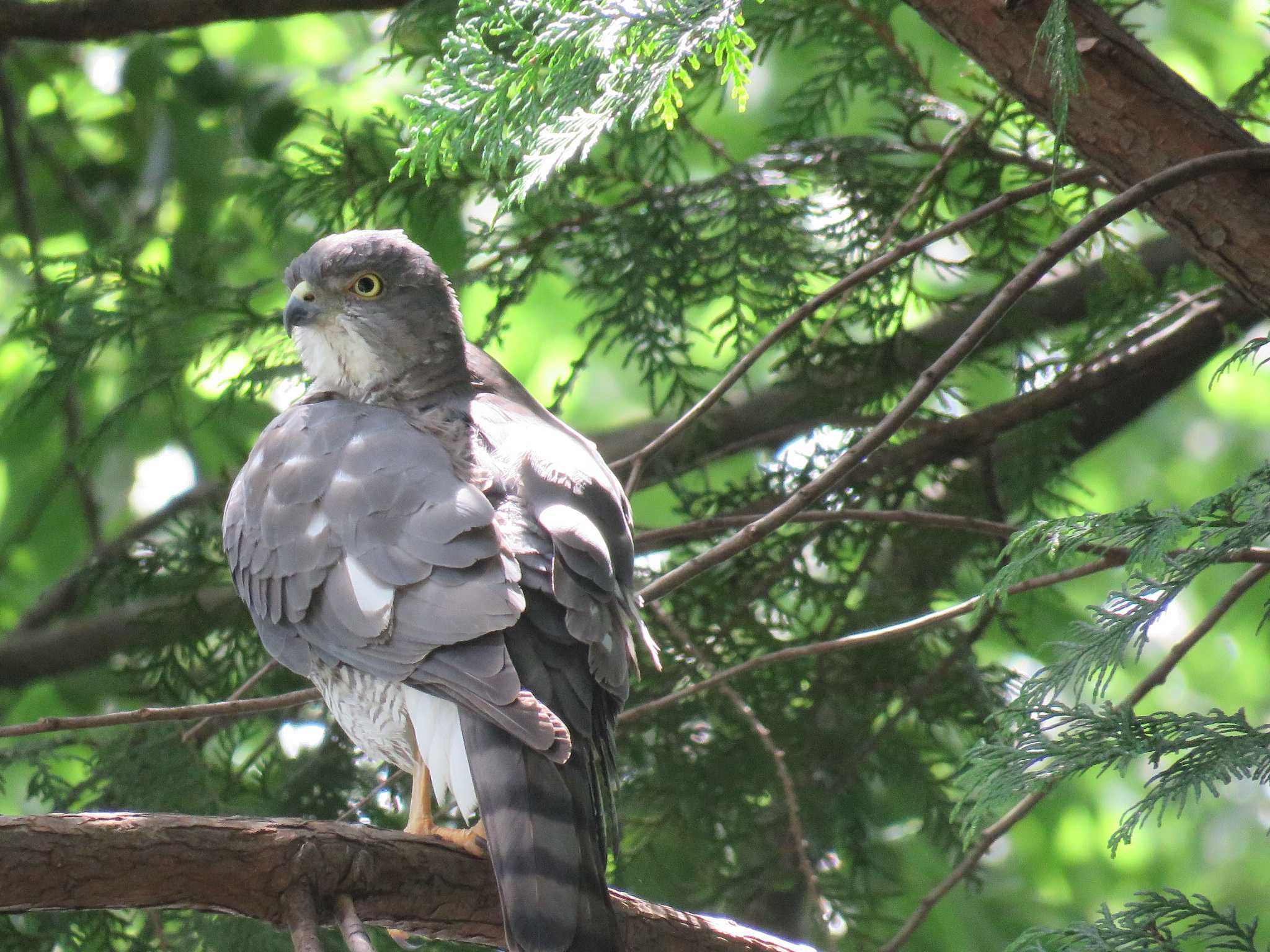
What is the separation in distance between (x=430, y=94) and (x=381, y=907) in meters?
1.45

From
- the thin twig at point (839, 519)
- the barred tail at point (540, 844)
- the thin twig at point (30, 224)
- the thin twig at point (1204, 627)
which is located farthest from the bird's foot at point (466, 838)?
the thin twig at point (30, 224)

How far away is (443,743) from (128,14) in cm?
258

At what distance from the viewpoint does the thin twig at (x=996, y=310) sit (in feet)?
7.85

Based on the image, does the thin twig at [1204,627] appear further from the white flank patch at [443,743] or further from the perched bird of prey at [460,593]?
the white flank patch at [443,743]

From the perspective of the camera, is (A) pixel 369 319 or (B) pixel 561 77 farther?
(A) pixel 369 319

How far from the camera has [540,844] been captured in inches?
90.0

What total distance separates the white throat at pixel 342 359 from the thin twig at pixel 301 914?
1.49m

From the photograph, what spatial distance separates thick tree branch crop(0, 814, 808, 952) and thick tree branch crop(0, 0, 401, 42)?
2617 millimetres

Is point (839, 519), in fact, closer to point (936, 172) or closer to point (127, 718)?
point (936, 172)

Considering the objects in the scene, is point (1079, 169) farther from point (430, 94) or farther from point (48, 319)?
point (48, 319)

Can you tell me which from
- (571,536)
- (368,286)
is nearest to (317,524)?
(571,536)

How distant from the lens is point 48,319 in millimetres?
3975

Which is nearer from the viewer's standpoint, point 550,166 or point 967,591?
point 550,166

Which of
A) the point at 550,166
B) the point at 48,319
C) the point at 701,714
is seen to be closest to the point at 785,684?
the point at 701,714
